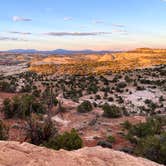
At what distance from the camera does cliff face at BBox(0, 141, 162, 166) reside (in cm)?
782

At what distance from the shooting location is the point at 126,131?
63.5 feet

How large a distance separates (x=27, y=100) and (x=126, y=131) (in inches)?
325

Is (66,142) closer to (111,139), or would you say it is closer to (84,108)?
(111,139)

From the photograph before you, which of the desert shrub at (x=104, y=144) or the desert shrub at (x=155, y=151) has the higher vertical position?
the desert shrub at (x=155, y=151)

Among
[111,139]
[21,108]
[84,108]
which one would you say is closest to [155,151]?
[111,139]

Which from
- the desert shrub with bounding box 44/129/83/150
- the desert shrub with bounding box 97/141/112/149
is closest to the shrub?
the desert shrub with bounding box 97/141/112/149

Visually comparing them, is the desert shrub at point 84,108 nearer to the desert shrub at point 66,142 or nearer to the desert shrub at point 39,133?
the desert shrub at point 39,133

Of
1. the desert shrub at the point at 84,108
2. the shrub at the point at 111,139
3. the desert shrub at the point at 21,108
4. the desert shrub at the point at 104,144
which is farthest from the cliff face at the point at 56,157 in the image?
the desert shrub at the point at 84,108

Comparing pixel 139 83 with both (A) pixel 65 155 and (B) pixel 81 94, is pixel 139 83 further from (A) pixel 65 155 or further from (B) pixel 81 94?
Result: (A) pixel 65 155

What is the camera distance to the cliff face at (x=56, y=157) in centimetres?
782

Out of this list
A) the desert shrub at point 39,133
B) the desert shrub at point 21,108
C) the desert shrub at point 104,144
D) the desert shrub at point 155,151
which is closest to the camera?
the desert shrub at point 155,151

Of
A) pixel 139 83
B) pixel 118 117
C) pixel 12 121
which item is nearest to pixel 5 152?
pixel 12 121

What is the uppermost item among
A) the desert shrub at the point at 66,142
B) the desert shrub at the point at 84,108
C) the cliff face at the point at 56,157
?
the cliff face at the point at 56,157

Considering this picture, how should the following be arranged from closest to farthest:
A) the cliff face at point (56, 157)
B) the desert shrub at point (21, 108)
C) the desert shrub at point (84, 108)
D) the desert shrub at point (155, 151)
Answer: the cliff face at point (56, 157) < the desert shrub at point (155, 151) < the desert shrub at point (21, 108) < the desert shrub at point (84, 108)
